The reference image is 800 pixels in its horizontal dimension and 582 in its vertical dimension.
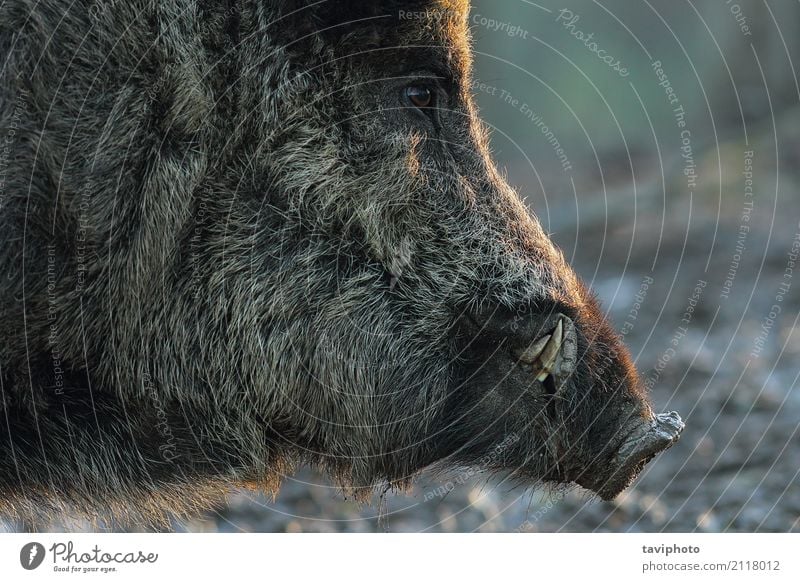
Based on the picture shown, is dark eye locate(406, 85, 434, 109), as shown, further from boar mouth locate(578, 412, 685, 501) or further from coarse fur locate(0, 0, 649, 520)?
boar mouth locate(578, 412, 685, 501)

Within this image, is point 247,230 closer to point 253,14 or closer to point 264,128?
point 264,128

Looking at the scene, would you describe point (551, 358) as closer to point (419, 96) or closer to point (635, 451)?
point (635, 451)

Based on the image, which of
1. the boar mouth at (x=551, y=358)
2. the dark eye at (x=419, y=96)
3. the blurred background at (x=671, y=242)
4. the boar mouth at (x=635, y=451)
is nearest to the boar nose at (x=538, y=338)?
the boar mouth at (x=551, y=358)

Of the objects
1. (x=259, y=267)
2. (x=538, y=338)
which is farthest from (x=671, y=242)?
(x=259, y=267)

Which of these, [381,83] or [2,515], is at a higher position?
[381,83]

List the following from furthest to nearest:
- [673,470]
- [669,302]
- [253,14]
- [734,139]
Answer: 1. [734,139]
2. [669,302]
3. [673,470]
4. [253,14]

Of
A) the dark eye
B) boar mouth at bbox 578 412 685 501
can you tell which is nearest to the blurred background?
boar mouth at bbox 578 412 685 501

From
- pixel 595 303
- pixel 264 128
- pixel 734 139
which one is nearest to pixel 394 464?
pixel 595 303
